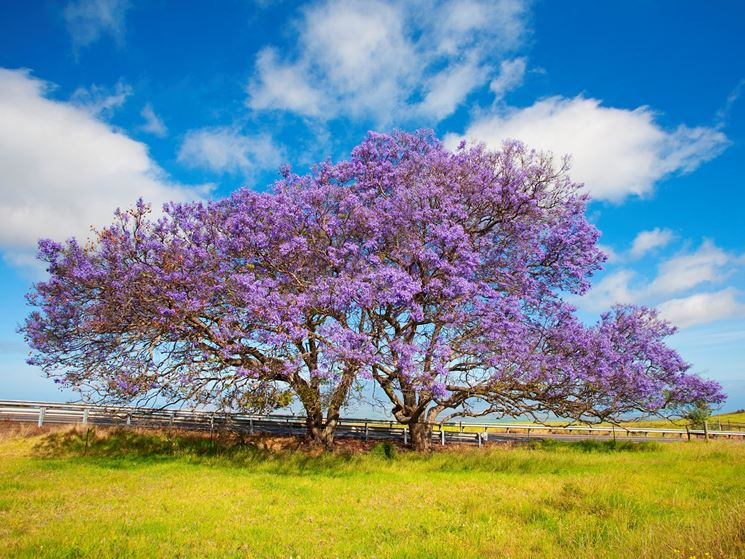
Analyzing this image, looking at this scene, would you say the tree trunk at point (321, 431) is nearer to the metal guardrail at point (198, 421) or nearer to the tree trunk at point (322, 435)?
the tree trunk at point (322, 435)

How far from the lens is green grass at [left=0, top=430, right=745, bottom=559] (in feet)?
30.2

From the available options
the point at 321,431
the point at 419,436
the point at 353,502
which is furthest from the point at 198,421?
the point at 353,502

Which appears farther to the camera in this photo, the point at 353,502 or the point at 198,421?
the point at 198,421

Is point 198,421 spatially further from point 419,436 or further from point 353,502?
point 353,502

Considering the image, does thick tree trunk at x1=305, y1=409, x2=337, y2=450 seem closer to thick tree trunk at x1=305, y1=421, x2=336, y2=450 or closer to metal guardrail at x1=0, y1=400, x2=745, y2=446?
thick tree trunk at x1=305, y1=421, x2=336, y2=450

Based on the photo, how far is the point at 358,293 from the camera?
18203mm

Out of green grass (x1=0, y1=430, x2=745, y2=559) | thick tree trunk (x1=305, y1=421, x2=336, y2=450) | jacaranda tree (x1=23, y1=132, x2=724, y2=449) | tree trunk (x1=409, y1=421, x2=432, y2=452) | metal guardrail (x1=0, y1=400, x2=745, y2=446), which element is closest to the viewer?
green grass (x1=0, y1=430, x2=745, y2=559)

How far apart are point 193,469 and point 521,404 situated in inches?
545

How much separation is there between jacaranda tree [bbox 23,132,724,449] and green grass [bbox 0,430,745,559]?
2.78 metres

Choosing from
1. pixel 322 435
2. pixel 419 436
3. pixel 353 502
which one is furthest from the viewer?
pixel 419 436

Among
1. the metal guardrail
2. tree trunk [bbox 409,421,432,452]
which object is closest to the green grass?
tree trunk [bbox 409,421,432,452]

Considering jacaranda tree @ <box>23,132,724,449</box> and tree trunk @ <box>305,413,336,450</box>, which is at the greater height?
jacaranda tree @ <box>23,132,724,449</box>

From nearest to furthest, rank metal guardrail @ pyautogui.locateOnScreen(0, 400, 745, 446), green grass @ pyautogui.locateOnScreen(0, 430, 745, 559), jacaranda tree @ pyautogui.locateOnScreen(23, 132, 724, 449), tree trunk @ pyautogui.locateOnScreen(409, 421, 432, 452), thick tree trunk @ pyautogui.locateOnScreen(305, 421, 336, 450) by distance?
1. green grass @ pyautogui.locateOnScreen(0, 430, 745, 559)
2. jacaranda tree @ pyautogui.locateOnScreen(23, 132, 724, 449)
3. thick tree trunk @ pyautogui.locateOnScreen(305, 421, 336, 450)
4. tree trunk @ pyautogui.locateOnScreen(409, 421, 432, 452)
5. metal guardrail @ pyautogui.locateOnScreen(0, 400, 745, 446)

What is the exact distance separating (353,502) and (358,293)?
284 inches
